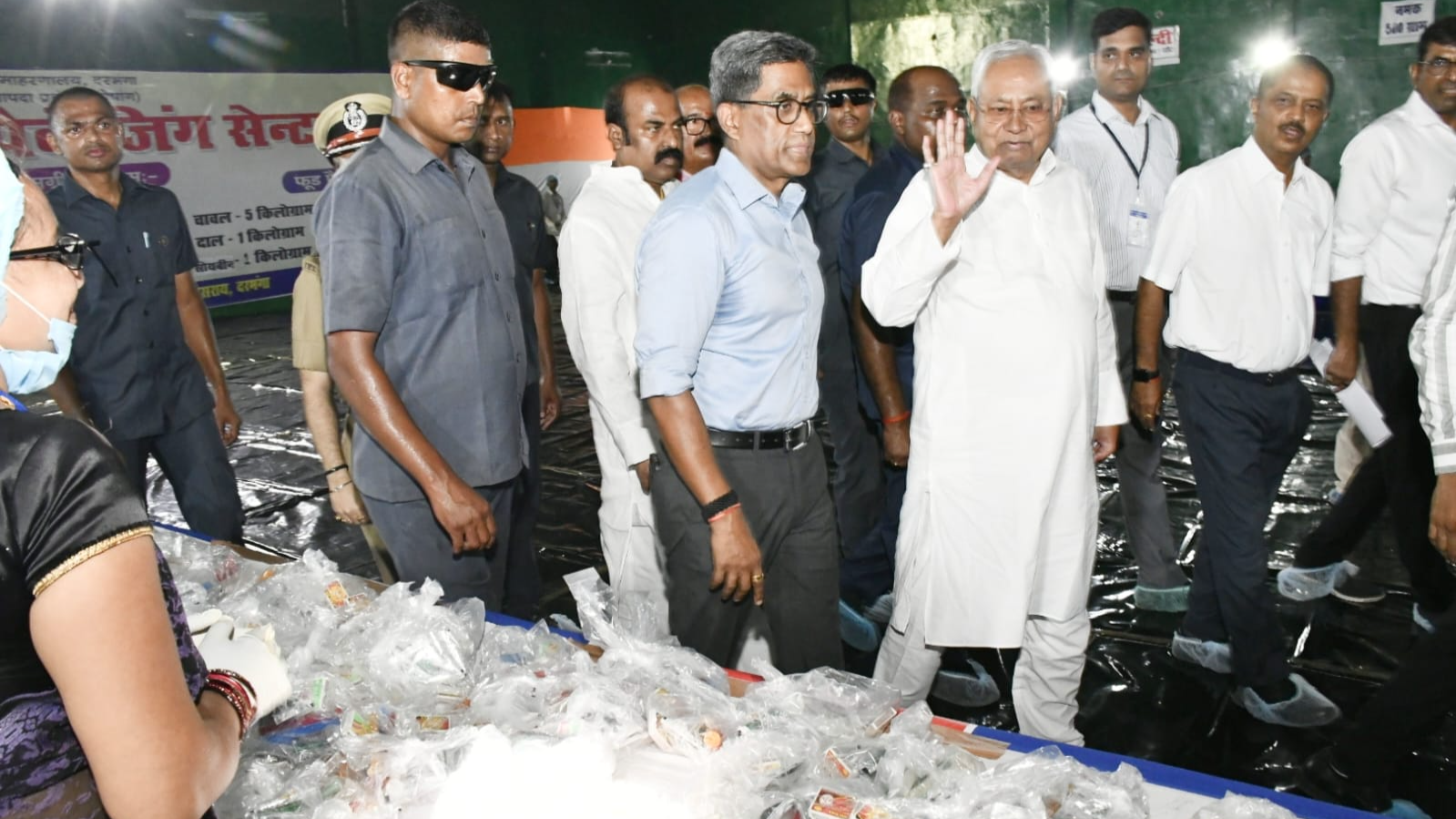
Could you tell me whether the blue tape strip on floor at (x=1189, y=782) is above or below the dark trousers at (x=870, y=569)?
above

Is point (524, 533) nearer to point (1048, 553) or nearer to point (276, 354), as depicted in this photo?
point (1048, 553)

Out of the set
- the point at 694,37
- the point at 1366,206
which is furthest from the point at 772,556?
the point at 694,37

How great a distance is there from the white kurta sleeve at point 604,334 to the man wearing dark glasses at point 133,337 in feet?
4.92

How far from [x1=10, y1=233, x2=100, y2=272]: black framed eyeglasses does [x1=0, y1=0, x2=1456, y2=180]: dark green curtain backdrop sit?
27.7 ft

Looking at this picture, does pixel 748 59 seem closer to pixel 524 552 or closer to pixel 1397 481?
pixel 524 552

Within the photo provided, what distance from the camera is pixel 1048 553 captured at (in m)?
2.34

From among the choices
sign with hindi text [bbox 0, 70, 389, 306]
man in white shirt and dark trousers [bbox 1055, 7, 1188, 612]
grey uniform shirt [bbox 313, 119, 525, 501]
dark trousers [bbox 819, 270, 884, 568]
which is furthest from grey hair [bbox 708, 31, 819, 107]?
sign with hindi text [bbox 0, 70, 389, 306]

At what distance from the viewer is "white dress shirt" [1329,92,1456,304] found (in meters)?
3.05

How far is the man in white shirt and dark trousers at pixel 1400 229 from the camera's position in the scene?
3.00m

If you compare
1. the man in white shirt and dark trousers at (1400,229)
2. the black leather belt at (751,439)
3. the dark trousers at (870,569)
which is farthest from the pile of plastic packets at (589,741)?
the man in white shirt and dark trousers at (1400,229)

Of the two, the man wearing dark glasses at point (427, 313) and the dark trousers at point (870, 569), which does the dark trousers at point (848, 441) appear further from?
the man wearing dark glasses at point (427, 313)

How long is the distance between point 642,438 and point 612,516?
379 millimetres

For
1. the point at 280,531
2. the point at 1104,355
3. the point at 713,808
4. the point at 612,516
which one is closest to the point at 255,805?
the point at 713,808

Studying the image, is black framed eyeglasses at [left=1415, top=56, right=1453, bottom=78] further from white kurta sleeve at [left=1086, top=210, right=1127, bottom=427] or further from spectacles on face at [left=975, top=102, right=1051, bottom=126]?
spectacles on face at [left=975, top=102, right=1051, bottom=126]
